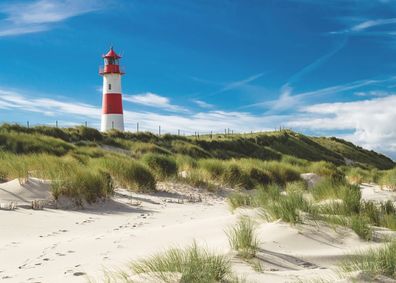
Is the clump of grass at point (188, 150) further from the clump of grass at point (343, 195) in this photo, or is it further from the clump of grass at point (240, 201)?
the clump of grass at point (240, 201)

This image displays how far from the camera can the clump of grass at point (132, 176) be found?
12734 mm

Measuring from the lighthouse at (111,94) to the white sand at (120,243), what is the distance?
31.9 m

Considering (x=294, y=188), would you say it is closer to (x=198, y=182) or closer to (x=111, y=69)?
(x=198, y=182)

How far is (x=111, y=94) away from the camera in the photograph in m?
42.5

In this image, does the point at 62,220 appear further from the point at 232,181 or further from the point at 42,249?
the point at 232,181

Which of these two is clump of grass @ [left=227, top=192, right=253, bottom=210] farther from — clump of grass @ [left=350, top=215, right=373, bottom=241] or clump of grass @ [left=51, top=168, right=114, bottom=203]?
clump of grass @ [left=350, top=215, right=373, bottom=241]

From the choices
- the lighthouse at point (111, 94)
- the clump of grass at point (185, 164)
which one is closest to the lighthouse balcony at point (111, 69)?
the lighthouse at point (111, 94)

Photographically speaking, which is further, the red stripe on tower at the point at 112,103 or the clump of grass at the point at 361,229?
the red stripe on tower at the point at 112,103

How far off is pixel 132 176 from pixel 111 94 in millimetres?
30417

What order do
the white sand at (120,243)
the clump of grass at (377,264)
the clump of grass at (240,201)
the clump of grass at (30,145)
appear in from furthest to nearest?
the clump of grass at (30,145) → the clump of grass at (240,201) → the white sand at (120,243) → the clump of grass at (377,264)

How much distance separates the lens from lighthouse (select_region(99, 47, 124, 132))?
1609 inches

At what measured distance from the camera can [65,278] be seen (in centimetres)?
442

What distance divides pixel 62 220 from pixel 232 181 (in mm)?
8646

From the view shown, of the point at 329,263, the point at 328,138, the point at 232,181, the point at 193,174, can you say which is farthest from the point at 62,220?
the point at 328,138
